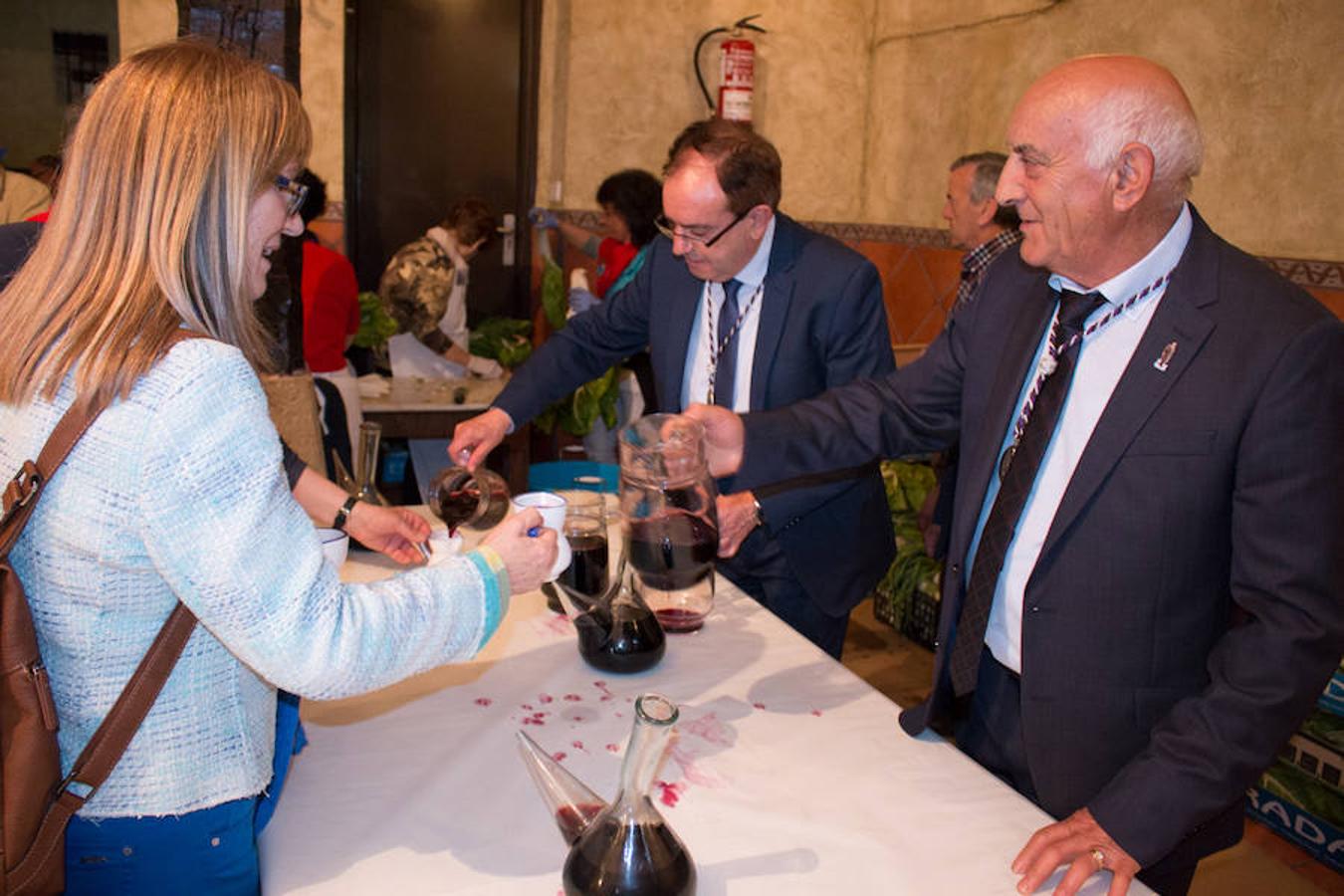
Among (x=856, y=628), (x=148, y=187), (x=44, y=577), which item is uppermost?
(x=148, y=187)

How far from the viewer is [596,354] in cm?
276

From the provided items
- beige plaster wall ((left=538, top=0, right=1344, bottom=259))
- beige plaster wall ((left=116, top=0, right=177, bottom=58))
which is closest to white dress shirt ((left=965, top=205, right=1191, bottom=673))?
beige plaster wall ((left=538, top=0, right=1344, bottom=259))

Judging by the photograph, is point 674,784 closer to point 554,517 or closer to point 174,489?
point 554,517

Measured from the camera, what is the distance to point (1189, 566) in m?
1.48

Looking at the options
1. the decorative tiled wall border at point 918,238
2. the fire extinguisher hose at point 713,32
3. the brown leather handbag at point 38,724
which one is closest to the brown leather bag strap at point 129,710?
the brown leather handbag at point 38,724

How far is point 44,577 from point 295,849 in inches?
16.5

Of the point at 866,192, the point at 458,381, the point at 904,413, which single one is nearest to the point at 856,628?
the point at 458,381

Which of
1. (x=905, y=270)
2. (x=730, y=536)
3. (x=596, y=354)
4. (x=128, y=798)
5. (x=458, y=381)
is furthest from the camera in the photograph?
(x=905, y=270)

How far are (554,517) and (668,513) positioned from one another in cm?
18

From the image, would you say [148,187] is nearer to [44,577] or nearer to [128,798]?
[44,577]

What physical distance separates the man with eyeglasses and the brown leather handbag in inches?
45.8

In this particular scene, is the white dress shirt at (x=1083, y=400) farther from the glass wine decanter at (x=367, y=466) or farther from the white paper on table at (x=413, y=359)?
the white paper on table at (x=413, y=359)

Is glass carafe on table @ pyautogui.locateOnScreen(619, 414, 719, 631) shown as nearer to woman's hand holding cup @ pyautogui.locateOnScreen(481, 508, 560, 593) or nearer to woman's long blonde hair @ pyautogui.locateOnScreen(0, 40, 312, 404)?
woman's hand holding cup @ pyautogui.locateOnScreen(481, 508, 560, 593)

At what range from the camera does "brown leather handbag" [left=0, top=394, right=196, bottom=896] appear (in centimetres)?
101
